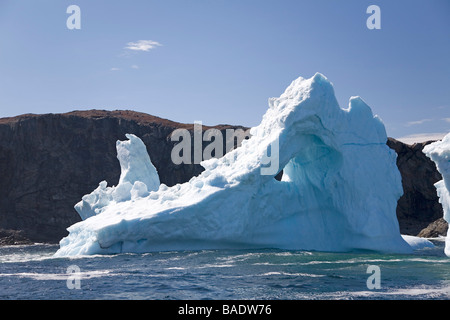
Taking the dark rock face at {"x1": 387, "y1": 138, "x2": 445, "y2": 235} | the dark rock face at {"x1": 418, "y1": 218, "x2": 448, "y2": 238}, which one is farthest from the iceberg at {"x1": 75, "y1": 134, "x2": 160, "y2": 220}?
the dark rock face at {"x1": 387, "y1": 138, "x2": 445, "y2": 235}

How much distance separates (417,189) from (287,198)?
3663 cm

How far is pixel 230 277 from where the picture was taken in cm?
1652

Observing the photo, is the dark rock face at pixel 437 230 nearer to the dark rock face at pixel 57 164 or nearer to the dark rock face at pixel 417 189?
the dark rock face at pixel 417 189

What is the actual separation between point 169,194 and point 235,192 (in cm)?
288

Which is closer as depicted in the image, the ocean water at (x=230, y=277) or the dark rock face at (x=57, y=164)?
the ocean water at (x=230, y=277)

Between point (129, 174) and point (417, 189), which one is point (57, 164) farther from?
point (417, 189)

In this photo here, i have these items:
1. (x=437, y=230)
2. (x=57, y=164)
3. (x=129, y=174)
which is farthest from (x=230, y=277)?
(x=57, y=164)

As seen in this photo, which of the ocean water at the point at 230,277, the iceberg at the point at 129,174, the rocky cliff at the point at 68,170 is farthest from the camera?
the rocky cliff at the point at 68,170

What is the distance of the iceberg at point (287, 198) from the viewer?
2314 centimetres

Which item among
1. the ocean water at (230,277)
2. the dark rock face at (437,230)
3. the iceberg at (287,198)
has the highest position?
the iceberg at (287,198)

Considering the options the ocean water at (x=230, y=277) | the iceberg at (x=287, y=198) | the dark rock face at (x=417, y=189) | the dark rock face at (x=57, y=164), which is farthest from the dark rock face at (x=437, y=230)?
the ocean water at (x=230, y=277)

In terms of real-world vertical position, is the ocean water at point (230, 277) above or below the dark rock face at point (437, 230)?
above

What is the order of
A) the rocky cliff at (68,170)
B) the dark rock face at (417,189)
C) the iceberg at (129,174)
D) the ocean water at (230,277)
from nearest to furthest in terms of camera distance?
the ocean water at (230,277) < the iceberg at (129,174) < the rocky cliff at (68,170) < the dark rock face at (417,189)
